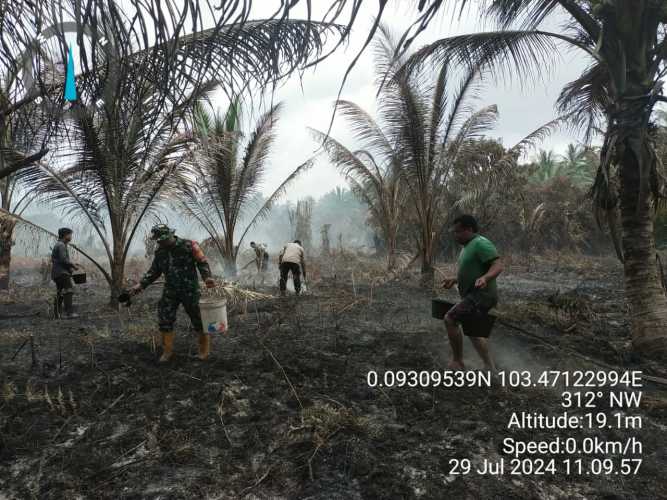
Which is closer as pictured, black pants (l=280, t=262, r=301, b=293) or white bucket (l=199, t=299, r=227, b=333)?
white bucket (l=199, t=299, r=227, b=333)

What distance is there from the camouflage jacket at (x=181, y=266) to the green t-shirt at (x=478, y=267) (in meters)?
2.47

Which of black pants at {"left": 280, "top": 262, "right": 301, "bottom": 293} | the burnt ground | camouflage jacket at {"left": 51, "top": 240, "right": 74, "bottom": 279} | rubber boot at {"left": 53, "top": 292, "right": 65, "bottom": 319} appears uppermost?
camouflage jacket at {"left": 51, "top": 240, "right": 74, "bottom": 279}

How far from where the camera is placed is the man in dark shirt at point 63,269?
258 inches

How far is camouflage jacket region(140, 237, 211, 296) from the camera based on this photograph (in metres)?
4.25

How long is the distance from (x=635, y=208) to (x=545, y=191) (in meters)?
16.7

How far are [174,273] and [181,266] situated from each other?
97mm

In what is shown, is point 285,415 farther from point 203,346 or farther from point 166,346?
point 166,346

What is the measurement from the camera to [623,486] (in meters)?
2.49

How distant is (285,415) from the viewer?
133 inches

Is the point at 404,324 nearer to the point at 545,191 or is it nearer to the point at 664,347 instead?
the point at 664,347

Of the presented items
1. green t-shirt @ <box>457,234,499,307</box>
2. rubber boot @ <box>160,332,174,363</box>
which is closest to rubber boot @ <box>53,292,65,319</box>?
rubber boot @ <box>160,332,174,363</box>

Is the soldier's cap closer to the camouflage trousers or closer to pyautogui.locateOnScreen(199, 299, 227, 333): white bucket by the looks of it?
the camouflage trousers

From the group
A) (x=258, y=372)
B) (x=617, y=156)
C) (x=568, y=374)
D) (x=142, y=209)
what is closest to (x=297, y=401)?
(x=258, y=372)

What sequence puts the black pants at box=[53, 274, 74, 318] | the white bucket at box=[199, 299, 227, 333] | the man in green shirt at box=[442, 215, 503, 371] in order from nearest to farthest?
the man in green shirt at box=[442, 215, 503, 371] → the white bucket at box=[199, 299, 227, 333] → the black pants at box=[53, 274, 74, 318]
